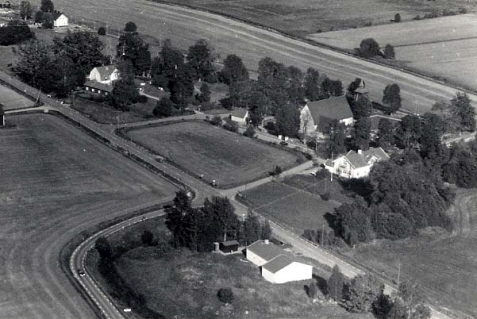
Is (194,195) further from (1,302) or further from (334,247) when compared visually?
(1,302)

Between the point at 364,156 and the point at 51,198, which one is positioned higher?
the point at 364,156

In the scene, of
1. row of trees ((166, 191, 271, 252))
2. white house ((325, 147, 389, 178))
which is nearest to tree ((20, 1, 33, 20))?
white house ((325, 147, 389, 178))

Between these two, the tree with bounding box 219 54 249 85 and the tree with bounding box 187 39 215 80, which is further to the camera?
the tree with bounding box 187 39 215 80

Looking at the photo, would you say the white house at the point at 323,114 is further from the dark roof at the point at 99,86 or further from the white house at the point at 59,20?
the white house at the point at 59,20

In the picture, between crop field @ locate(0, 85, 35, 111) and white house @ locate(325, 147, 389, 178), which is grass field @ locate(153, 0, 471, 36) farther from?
white house @ locate(325, 147, 389, 178)

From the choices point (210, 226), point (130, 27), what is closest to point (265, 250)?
point (210, 226)

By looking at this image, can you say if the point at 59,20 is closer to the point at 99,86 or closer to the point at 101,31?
the point at 101,31

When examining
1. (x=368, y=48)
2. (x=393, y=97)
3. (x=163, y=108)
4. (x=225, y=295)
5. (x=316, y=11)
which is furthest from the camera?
(x=316, y=11)
